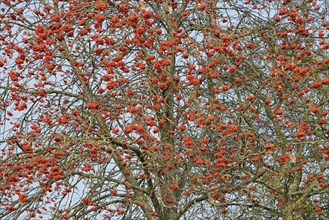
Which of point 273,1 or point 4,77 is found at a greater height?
point 273,1

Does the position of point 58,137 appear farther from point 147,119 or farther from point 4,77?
point 4,77

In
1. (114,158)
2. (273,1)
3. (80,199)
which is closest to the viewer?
(80,199)

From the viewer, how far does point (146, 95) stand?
686 cm

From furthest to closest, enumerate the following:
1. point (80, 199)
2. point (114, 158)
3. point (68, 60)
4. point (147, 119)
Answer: point (68, 60), point (114, 158), point (80, 199), point (147, 119)

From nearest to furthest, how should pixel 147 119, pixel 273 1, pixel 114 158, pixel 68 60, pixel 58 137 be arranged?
pixel 147 119 → pixel 58 137 → pixel 114 158 → pixel 68 60 → pixel 273 1

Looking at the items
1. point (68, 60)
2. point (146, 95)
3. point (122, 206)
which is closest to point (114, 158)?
point (122, 206)

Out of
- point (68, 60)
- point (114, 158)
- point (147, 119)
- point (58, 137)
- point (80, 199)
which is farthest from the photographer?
point (68, 60)

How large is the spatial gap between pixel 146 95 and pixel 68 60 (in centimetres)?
199

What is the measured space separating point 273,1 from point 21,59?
4.42 m

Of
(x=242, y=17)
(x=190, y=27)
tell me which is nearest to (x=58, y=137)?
(x=190, y=27)

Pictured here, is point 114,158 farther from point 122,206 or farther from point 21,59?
point 21,59

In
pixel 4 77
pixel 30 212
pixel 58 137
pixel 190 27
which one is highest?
pixel 190 27

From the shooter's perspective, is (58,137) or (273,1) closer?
(58,137)

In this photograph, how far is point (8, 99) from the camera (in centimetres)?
827
